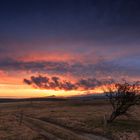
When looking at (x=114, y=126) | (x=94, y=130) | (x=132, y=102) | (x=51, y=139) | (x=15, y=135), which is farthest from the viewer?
(x=132, y=102)

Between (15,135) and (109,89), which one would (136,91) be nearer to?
(109,89)

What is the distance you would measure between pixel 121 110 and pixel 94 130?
11.4 metres

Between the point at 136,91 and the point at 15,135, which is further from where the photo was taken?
the point at 136,91

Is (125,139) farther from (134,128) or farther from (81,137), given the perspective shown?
(134,128)

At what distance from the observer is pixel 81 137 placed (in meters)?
36.8

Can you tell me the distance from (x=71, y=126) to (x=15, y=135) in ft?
36.3

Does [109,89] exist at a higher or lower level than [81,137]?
higher

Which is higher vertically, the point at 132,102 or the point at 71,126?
the point at 132,102

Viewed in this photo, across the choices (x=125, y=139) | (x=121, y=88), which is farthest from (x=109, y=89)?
(x=125, y=139)

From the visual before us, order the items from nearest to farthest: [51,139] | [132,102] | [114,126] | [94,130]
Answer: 1. [51,139]
2. [94,130]
3. [114,126]
4. [132,102]

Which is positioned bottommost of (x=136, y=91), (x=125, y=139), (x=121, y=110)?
(x=125, y=139)

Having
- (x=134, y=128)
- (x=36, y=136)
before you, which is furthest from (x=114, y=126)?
(x=36, y=136)

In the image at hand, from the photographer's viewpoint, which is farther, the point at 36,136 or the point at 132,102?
the point at 132,102

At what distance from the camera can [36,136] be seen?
37.8m
